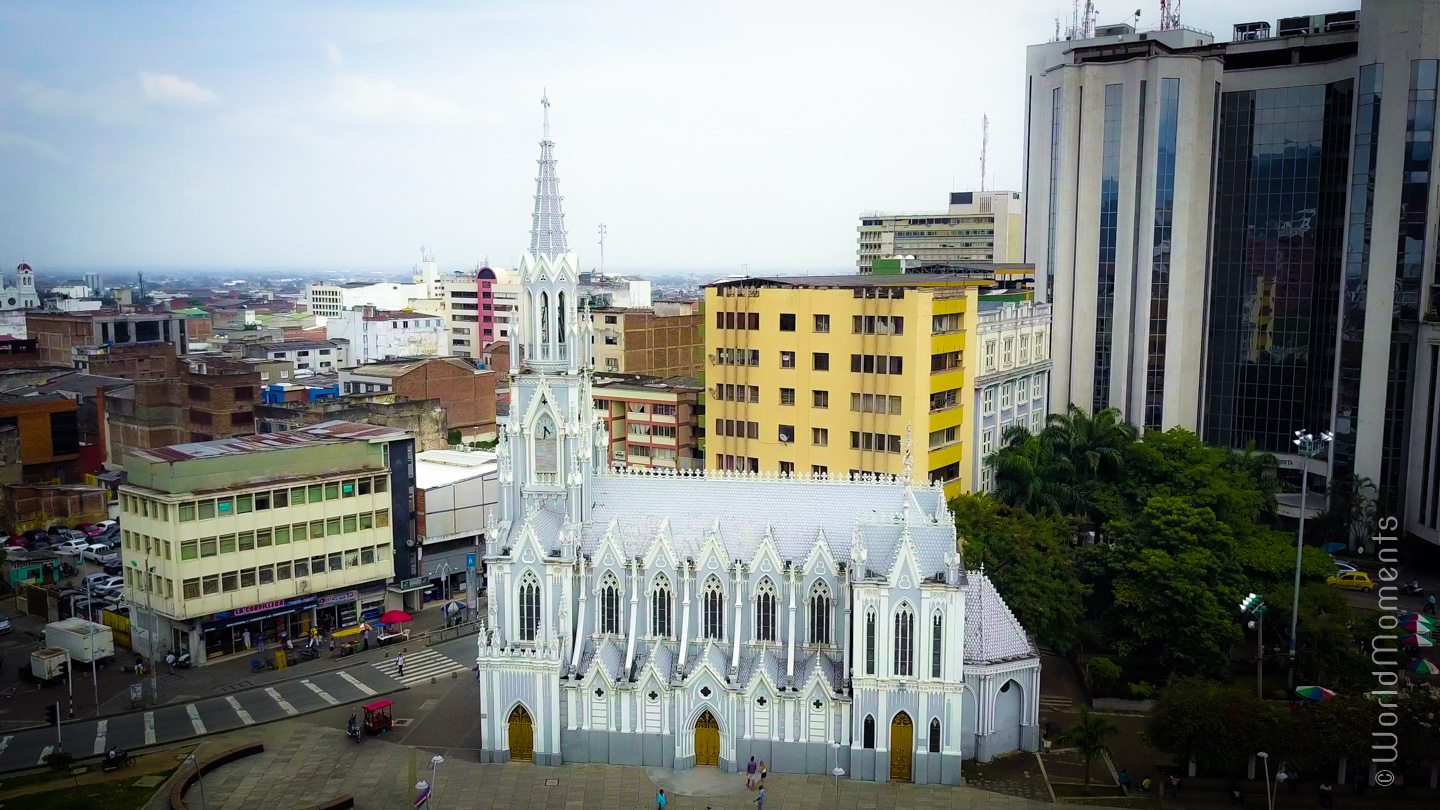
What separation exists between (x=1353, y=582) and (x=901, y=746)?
1605 inches

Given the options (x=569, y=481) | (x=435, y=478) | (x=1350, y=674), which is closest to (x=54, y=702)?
(x=435, y=478)

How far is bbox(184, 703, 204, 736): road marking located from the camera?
5475 cm

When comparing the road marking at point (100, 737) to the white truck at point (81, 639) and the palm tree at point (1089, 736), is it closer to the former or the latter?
the white truck at point (81, 639)

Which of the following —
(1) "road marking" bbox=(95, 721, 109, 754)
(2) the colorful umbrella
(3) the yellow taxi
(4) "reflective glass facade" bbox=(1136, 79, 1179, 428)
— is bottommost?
(1) "road marking" bbox=(95, 721, 109, 754)

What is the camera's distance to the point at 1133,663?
197ft

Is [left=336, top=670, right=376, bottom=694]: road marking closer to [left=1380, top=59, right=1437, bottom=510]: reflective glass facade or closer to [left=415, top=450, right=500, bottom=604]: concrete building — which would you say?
[left=415, top=450, right=500, bottom=604]: concrete building

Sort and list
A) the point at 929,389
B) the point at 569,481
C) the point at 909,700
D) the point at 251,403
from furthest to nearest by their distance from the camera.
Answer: the point at 251,403 → the point at 929,389 → the point at 569,481 → the point at 909,700

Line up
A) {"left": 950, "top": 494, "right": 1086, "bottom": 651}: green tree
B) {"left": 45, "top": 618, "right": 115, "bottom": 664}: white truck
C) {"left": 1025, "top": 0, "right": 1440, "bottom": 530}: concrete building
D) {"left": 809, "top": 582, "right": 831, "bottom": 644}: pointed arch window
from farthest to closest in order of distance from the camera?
{"left": 1025, "top": 0, "right": 1440, "bottom": 530}: concrete building
{"left": 45, "top": 618, "right": 115, "bottom": 664}: white truck
{"left": 950, "top": 494, "right": 1086, "bottom": 651}: green tree
{"left": 809, "top": 582, "right": 831, "bottom": 644}: pointed arch window

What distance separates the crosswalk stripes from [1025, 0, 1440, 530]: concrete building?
6021 cm

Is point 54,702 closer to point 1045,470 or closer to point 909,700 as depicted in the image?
point 909,700

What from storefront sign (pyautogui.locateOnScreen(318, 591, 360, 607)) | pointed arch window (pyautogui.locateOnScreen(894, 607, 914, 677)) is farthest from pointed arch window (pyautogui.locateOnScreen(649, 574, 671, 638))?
storefront sign (pyautogui.locateOnScreen(318, 591, 360, 607))

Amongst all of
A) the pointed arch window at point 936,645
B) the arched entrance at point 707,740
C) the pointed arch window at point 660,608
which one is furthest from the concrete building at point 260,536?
the pointed arch window at point 936,645

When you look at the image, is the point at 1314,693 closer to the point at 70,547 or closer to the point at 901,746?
the point at 901,746

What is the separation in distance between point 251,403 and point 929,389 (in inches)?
2722
